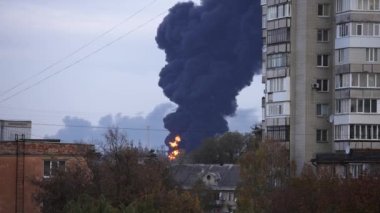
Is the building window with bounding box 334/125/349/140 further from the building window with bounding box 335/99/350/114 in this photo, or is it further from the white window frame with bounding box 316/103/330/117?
the white window frame with bounding box 316/103/330/117

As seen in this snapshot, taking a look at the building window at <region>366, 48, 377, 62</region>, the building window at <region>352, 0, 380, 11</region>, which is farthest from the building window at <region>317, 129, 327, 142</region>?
the building window at <region>352, 0, 380, 11</region>

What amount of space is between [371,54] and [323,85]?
226 inches

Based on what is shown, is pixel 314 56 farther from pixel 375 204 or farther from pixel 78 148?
pixel 375 204

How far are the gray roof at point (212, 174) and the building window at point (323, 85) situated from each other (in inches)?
1107

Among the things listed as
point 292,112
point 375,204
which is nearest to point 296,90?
point 292,112

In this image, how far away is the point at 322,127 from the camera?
91125mm

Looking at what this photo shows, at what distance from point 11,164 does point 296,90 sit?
25.4m

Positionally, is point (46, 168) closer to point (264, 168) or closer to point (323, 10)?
point (264, 168)

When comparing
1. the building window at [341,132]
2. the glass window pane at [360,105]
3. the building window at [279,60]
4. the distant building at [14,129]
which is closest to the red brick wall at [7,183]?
the distant building at [14,129]

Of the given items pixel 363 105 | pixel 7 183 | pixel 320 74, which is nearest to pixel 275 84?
pixel 320 74

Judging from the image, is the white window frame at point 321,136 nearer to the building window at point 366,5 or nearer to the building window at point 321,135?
the building window at point 321,135

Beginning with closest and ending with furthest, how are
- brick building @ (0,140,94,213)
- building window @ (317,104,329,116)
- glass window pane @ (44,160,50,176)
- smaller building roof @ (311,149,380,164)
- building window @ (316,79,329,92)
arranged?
brick building @ (0,140,94,213) < smaller building roof @ (311,149,380,164) < glass window pane @ (44,160,50,176) < building window @ (316,79,329,92) < building window @ (317,104,329,116)

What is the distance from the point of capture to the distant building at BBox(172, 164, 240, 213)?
11569 centimetres

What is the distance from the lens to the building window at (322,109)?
91.4 m
